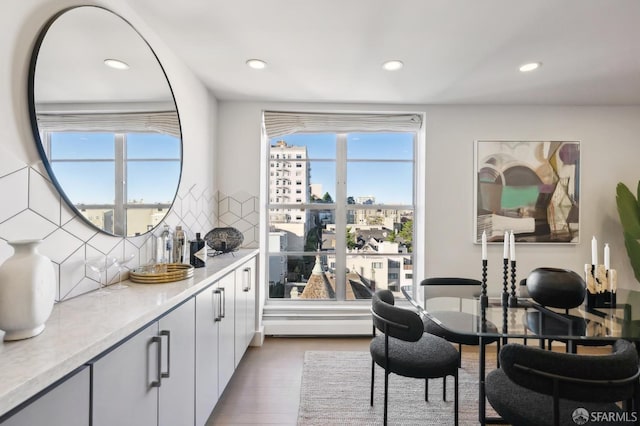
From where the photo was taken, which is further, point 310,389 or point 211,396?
point 310,389

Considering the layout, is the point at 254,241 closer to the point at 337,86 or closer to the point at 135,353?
the point at 337,86

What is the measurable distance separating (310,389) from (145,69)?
2388 mm

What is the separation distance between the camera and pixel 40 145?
115 centimetres

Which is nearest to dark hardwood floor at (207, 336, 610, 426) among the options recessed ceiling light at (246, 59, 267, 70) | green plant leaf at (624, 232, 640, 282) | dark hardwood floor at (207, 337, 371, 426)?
dark hardwood floor at (207, 337, 371, 426)

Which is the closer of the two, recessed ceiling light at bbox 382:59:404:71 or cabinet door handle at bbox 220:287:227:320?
cabinet door handle at bbox 220:287:227:320

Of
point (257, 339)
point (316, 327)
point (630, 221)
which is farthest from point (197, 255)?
point (630, 221)

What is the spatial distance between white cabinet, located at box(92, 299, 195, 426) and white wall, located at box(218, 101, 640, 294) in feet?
6.26

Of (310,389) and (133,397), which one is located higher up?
(133,397)

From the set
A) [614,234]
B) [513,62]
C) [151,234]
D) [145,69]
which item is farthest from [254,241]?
[614,234]

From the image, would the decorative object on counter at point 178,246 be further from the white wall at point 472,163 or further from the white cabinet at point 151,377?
the white wall at point 472,163

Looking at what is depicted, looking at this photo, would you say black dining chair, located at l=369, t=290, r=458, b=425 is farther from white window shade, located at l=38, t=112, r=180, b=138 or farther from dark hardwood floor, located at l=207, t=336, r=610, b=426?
white window shade, located at l=38, t=112, r=180, b=138

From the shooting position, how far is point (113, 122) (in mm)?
1525

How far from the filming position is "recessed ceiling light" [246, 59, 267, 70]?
2.29m

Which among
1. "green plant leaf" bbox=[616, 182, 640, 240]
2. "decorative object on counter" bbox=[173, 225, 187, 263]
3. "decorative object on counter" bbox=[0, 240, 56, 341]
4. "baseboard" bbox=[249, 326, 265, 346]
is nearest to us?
"decorative object on counter" bbox=[0, 240, 56, 341]
